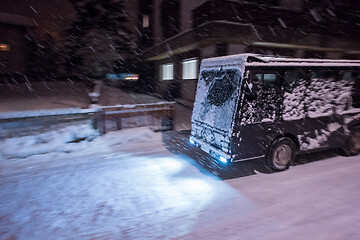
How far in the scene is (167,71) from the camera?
20.9 m

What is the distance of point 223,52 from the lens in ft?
42.4

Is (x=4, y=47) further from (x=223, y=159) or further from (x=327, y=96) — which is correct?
(x=327, y=96)

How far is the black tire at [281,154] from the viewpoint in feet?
16.7

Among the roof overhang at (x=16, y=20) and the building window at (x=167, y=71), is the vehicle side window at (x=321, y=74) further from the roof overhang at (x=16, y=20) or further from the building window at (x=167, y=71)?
the roof overhang at (x=16, y=20)

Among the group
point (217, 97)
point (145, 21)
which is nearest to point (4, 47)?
point (145, 21)

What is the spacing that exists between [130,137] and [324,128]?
5710 mm

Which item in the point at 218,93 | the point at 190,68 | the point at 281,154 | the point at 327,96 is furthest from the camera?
the point at 190,68

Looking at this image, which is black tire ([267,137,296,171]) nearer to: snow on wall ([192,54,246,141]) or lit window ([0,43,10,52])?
snow on wall ([192,54,246,141])

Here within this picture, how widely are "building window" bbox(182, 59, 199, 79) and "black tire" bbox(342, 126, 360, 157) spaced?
1033cm

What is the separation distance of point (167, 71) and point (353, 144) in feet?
54.7

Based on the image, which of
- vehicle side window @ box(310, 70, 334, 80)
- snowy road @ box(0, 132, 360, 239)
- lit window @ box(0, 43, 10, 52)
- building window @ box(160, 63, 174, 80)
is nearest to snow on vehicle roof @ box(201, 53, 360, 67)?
vehicle side window @ box(310, 70, 334, 80)

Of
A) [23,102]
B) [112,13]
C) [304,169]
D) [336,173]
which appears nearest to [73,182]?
[304,169]

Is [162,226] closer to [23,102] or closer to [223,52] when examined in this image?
[23,102]

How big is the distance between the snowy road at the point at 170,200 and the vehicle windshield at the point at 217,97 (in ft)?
4.18
